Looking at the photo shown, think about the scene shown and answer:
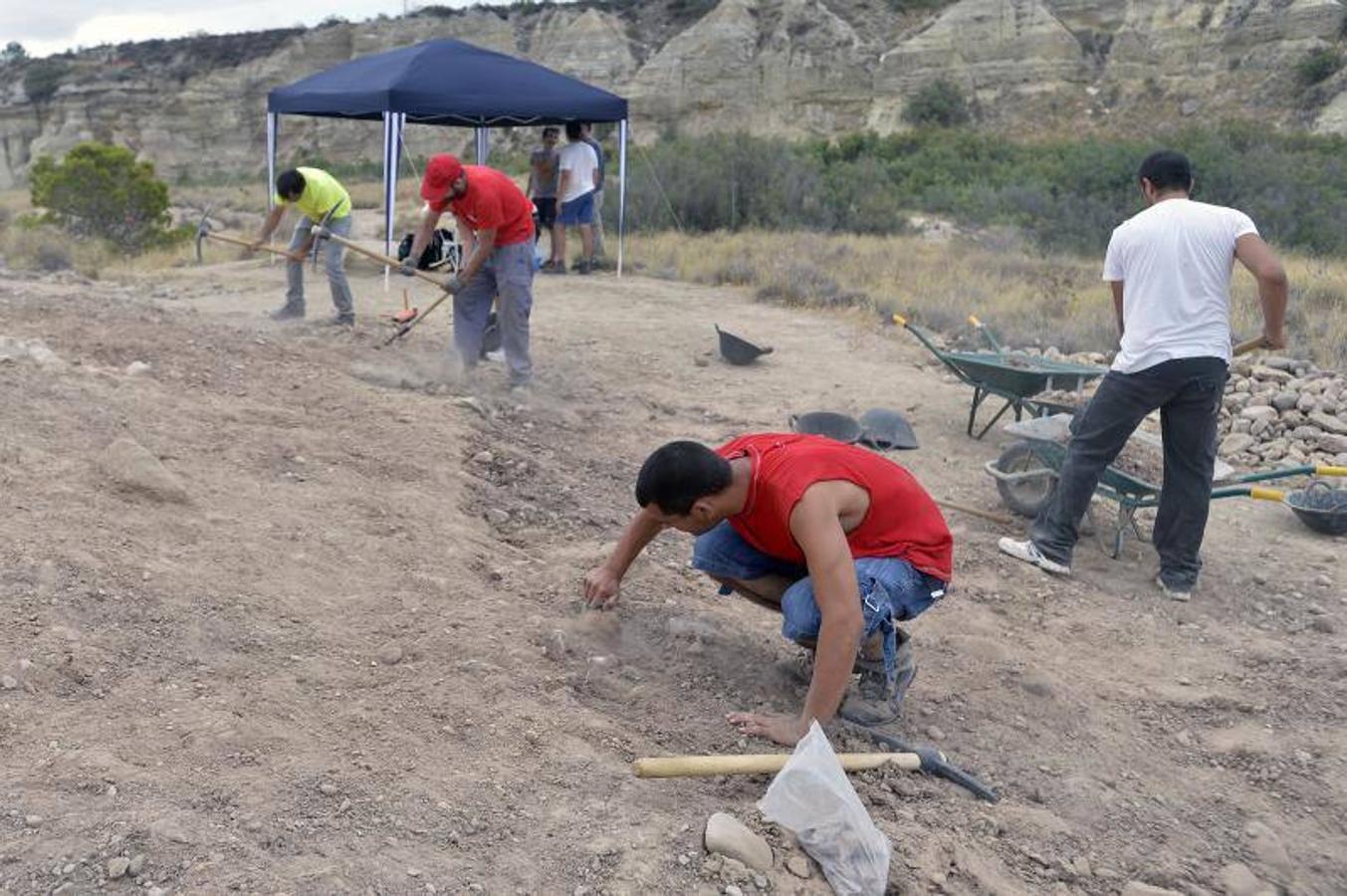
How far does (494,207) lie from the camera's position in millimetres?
6359

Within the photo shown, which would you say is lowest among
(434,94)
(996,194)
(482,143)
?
(996,194)

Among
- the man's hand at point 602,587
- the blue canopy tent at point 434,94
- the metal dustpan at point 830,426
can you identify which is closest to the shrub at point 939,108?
the blue canopy tent at point 434,94

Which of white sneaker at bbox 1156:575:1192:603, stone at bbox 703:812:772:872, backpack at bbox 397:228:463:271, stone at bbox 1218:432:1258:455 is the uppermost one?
backpack at bbox 397:228:463:271

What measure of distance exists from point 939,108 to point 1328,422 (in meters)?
21.2

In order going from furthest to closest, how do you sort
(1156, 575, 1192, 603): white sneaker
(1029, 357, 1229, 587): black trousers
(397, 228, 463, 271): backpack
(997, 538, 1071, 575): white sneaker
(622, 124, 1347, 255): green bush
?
(622, 124, 1347, 255): green bush < (397, 228, 463, 271): backpack < (997, 538, 1071, 575): white sneaker < (1156, 575, 1192, 603): white sneaker < (1029, 357, 1229, 587): black trousers

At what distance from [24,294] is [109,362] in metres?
2.89

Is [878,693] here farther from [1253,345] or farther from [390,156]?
[390,156]

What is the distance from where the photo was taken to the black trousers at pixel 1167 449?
450cm

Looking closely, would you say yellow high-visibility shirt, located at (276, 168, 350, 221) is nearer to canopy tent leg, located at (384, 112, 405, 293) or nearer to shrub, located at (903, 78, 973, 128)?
canopy tent leg, located at (384, 112, 405, 293)

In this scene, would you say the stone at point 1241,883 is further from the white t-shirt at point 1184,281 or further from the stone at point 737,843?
the white t-shirt at point 1184,281

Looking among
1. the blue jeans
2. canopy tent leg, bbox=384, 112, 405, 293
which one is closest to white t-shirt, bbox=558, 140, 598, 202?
canopy tent leg, bbox=384, 112, 405, 293

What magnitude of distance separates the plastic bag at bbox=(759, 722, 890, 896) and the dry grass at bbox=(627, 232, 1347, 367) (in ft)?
23.5

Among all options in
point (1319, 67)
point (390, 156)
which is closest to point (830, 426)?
point (390, 156)

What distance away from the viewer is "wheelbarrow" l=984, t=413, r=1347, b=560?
4844 millimetres
